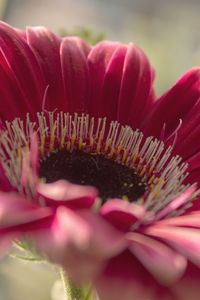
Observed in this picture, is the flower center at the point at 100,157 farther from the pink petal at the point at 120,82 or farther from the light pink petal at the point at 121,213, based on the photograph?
the light pink petal at the point at 121,213

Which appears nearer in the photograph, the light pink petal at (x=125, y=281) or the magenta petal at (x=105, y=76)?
the light pink petal at (x=125, y=281)

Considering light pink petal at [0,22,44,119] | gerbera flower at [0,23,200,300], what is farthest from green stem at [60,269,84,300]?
light pink petal at [0,22,44,119]

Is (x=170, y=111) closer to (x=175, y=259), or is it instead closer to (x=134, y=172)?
(x=134, y=172)

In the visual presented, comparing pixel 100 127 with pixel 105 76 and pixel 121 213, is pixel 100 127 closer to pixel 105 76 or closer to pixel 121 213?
pixel 105 76

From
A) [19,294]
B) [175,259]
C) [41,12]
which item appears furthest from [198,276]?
[41,12]

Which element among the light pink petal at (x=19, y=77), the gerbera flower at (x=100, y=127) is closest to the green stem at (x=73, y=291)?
the gerbera flower at (x=100, y=127)

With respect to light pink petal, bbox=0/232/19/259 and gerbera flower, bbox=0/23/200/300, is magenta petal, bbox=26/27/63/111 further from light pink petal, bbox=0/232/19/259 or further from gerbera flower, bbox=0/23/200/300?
light pink petal, bbox=0/232/19/259

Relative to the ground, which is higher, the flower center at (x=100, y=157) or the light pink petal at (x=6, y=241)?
the light pink petal at (x=6, y=241)
